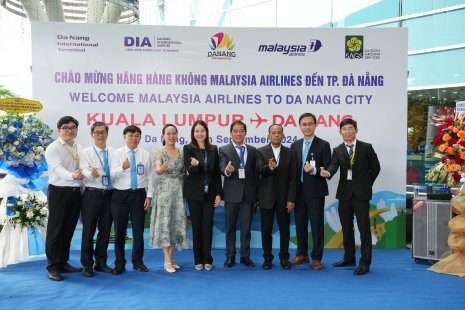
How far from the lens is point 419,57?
9.26 meters

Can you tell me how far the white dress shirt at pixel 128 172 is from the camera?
4078 mm

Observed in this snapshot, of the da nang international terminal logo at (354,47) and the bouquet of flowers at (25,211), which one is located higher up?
the da nang international terminal logo at (354,47)

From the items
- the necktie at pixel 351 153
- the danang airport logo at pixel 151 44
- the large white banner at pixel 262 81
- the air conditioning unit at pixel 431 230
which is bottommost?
the air conditioning unit at pixel 431 230

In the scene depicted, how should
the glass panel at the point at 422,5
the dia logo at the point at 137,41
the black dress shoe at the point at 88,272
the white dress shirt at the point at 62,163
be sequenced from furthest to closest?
Result: the glass panel at the point at 422,5
the dia logo at the point at 137,41
the black dress shoe at the point at 88,272
the white dress shirt at the point at 62,163

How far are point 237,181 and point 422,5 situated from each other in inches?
288

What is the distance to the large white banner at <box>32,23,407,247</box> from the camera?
526cm

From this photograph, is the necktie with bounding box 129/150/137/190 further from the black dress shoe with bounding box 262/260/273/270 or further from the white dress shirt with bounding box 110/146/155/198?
the black dress shoe with bounding box 262/260/273/270

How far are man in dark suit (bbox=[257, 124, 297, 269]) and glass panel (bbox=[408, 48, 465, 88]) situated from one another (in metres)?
6.19

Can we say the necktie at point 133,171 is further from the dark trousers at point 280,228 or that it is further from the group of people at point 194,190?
the dark trousers at point 280,228

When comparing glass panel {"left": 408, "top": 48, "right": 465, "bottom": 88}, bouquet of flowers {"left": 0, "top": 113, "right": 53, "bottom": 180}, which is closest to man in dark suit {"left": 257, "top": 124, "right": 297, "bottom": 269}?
bouquet of flowers {"left": 0, "top": 113, "right": 53, "bottom": 180}

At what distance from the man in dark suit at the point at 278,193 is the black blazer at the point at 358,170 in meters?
0.42

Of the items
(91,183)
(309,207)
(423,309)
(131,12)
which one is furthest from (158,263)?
(131,12)

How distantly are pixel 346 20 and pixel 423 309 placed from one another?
8398mm

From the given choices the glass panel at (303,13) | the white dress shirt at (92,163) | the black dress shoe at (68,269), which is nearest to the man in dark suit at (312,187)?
the white dress shirt at (92,163)
